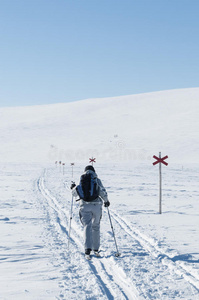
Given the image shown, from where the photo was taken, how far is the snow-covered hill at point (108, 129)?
70.6m

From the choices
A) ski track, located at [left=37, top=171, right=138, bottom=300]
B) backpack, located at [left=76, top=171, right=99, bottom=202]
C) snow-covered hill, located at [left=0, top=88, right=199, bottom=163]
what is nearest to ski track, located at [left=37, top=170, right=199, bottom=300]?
ski track, located at [left=37, top=171, right=138, bottom=300]

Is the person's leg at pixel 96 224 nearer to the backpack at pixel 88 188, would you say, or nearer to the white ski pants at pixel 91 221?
the white ski pants at pixel 91 221

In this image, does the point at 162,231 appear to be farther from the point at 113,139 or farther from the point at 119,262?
the point at 113,139

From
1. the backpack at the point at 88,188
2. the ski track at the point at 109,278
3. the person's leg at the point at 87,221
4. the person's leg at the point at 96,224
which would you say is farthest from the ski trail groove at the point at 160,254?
the backpack at the point at 88,188

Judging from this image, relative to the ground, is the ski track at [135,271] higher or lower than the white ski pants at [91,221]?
lower

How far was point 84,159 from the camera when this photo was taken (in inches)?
2653

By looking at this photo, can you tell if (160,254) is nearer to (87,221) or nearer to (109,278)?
(87,221)

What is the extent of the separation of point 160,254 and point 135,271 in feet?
4.06

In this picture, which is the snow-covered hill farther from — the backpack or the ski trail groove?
the backpack

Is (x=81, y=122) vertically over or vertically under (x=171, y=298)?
over

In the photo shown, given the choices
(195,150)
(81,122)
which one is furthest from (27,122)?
(195,150)

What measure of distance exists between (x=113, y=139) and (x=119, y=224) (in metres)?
71.9

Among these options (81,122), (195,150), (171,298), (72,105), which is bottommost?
(171,298)

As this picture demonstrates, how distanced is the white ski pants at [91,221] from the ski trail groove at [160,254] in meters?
1.20
